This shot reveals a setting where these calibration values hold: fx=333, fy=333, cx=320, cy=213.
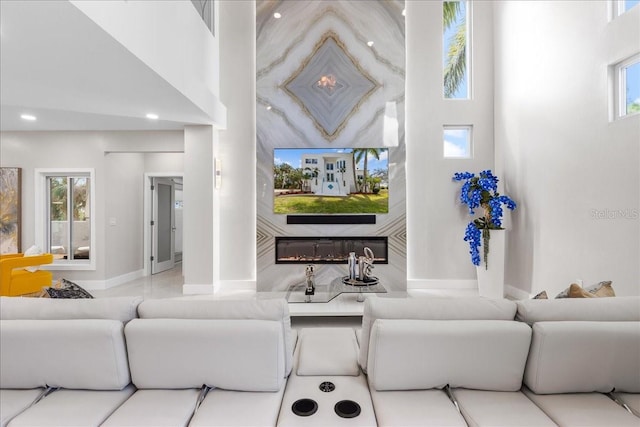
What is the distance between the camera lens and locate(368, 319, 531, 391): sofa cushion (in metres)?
1.53

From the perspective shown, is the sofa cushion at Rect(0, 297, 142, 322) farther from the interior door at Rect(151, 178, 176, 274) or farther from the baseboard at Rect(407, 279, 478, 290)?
the interior door at Rect(151, 178, 176, 274)

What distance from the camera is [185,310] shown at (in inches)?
66.5

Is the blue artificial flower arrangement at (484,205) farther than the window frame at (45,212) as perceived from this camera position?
No

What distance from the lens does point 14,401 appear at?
4.99 ft

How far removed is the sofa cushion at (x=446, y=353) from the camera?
5.01 feet

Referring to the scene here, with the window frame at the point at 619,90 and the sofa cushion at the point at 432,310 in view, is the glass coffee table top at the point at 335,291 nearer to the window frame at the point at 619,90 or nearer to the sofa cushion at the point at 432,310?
the sofa cushion at the point at 432,310

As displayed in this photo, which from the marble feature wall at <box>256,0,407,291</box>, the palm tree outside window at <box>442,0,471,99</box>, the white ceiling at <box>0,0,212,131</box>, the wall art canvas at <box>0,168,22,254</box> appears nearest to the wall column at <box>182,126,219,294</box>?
the white ceiling at <box>0,0,212,131</box>

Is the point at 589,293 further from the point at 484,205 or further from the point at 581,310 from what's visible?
the point at 484,205

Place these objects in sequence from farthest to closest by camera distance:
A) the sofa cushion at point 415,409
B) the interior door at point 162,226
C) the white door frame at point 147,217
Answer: the interior door at point 162,226
the white door frame at point 147,217
the sofa cushion at point 415,409

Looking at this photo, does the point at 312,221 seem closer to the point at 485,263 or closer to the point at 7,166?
the point at 485,263

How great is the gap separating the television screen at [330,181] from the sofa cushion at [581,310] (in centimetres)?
351

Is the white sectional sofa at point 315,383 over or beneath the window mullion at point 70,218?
beneath

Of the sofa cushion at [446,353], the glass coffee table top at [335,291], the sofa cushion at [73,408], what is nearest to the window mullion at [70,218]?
the glass coffee table top at [335,291]

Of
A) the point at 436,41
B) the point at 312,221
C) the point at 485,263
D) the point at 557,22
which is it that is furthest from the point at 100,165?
the point at 557,22
